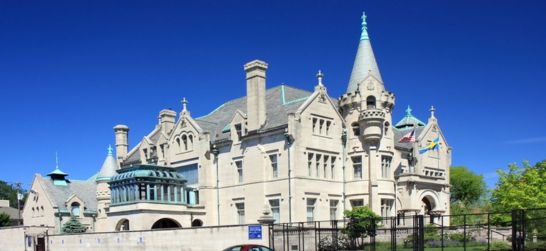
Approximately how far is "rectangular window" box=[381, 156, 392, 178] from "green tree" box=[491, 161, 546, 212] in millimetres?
11518

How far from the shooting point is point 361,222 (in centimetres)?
3619

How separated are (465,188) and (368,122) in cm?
5711

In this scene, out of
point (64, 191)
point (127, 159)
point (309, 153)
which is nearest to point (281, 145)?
point (309, 153)

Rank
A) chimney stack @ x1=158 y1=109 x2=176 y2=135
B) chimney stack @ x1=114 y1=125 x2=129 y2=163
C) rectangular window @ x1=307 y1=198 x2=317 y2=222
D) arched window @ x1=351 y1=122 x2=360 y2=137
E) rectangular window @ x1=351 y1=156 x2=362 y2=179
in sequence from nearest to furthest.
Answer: rectangular window @ x1=307 y1=198 x2=317 y2=222
rectangular window @ x1=351 y1=156 x2=362 y2=179
arched window @ x1=351 y1=122 x2=360 y2=137
chimney stack @ x1=158 y1=109 x2=176 y2=135
chimney stack @ x1=114 y1=125 x2=129 y2=163

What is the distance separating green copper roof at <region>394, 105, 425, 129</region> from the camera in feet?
202

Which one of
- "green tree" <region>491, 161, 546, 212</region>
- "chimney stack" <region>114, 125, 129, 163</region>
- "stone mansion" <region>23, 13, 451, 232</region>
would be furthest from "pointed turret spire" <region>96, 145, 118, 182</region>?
"green tree" <region>491, 161, 546, 212</region>

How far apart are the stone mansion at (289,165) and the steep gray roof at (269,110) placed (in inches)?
5.9

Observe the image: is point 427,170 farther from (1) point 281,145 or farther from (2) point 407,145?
(1) point 281,145

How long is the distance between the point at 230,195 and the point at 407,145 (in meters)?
16.8

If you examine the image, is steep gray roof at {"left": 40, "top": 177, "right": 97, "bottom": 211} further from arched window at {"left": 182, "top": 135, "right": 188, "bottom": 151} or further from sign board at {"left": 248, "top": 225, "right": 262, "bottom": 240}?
sign board at {"left": 248, "top": 225, "right": 262, "bottom": 240}

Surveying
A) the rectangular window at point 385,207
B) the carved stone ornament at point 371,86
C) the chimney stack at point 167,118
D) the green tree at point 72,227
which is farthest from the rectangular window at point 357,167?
the green tree at point 72,227

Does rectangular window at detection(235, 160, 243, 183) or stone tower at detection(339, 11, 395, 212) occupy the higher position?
stone tower at detection(339, 11, 395, 212)

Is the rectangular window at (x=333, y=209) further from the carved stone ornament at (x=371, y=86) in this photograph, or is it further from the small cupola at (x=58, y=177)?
the small cupola at (x=58, y=177)

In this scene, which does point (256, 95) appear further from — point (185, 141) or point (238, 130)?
point (185, 141)
